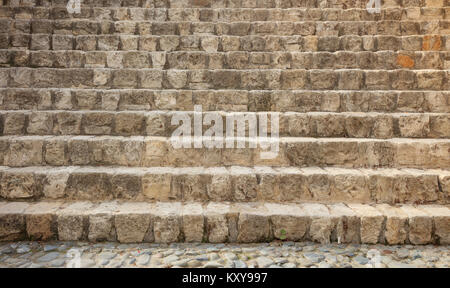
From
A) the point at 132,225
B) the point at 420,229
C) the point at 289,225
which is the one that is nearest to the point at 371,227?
the point at 420,229

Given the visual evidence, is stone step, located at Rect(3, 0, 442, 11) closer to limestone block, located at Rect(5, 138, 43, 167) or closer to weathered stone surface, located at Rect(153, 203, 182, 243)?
limestone block, located at Rect(5, 138, 43, 167)

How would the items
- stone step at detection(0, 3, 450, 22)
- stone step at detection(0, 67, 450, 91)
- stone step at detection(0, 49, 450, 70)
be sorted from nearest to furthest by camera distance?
stone step at detection(0, 67, 450, 91), stone step at detection(0, 49, 450, 70), stone step at detection(0, 3, 450, 22)

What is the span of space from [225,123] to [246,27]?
2.13 m

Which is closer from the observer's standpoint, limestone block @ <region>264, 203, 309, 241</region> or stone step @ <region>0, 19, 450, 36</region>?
limestone block @ <region>264, 203, 309, 241</region>

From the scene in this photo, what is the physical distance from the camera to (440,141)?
3002 mm

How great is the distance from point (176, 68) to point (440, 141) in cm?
330

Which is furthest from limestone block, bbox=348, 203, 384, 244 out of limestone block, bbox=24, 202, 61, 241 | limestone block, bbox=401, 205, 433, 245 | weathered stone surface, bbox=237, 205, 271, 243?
limestone block, bbox=24, 202, 61, 241

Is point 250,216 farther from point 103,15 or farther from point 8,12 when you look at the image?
point 8,12

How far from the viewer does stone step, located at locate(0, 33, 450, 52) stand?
4125mm

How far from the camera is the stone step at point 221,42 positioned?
412cm

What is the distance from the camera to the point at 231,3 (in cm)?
506

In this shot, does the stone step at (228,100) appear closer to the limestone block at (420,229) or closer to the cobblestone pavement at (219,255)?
the limestone block at (420,229)

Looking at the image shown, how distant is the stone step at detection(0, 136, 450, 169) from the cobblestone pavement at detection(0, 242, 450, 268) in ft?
2.82
